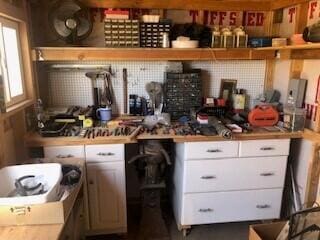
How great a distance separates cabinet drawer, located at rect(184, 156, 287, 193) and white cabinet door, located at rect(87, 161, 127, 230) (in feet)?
1.69

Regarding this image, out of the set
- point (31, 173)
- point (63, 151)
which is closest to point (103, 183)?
point (63, 151)

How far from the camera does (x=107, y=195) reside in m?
2.18

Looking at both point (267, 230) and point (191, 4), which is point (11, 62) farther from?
point (267, 230)

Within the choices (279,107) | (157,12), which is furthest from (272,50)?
(157,12)

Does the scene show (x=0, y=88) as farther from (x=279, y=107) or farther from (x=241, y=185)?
(x=279, y=107)

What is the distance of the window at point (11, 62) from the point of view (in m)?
1.89

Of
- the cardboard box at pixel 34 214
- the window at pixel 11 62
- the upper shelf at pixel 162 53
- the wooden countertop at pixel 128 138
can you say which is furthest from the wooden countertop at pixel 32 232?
the upper shelf at pixel 162 53

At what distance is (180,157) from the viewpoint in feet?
7.45

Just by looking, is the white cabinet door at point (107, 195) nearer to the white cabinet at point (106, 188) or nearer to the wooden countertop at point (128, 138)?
the white cabinet at point (106, 188)

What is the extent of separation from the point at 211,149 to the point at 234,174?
294 mm

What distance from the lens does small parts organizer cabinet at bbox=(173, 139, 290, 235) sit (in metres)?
2.15

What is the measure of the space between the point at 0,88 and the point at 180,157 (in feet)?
4.45

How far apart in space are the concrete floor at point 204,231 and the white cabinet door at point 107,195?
0.15 metres

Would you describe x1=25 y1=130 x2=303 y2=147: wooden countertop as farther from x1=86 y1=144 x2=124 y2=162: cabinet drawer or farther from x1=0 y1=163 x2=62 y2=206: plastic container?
x1=0 y1=163 x2=62 y2=206: plastic container
